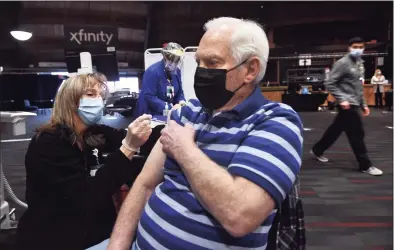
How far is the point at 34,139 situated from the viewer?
129cm

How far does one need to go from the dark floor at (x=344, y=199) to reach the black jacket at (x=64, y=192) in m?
1.45

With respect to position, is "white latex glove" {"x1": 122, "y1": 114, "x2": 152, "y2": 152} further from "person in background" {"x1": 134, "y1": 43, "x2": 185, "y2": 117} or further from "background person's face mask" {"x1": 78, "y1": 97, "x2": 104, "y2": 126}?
"person in background" {"x1": 134, "y1": 43, "x2": 185, "y2": 117}

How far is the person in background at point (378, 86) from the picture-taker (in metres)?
→ 11.1

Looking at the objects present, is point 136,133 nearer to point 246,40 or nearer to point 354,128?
point 246,40

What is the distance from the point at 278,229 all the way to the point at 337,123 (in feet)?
10.3

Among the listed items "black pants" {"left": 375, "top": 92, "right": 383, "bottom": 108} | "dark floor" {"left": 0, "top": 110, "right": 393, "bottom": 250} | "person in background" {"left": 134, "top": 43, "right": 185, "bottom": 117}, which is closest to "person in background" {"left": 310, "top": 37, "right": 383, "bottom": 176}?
"dark floor" {"left": 0, "top": 110, "right": 393, "bottom": 250}

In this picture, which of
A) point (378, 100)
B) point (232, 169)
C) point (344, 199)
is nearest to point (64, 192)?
point (232, 169)

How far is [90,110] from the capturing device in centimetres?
140

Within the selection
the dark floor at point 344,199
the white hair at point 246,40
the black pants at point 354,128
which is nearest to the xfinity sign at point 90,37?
the dark floor at point 344,199

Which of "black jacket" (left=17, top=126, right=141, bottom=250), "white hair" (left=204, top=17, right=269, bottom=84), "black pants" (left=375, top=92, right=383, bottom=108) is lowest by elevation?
"black pants" (left=375, top=92, right=383, bottom=108)

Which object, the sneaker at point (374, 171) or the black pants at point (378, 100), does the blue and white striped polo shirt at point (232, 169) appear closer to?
the sneaker at point (374, 171)

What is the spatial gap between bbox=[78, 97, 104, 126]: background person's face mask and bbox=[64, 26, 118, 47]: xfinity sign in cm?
794

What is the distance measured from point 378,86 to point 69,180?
474 inches

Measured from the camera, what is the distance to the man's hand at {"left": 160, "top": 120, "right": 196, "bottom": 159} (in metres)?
0.90
